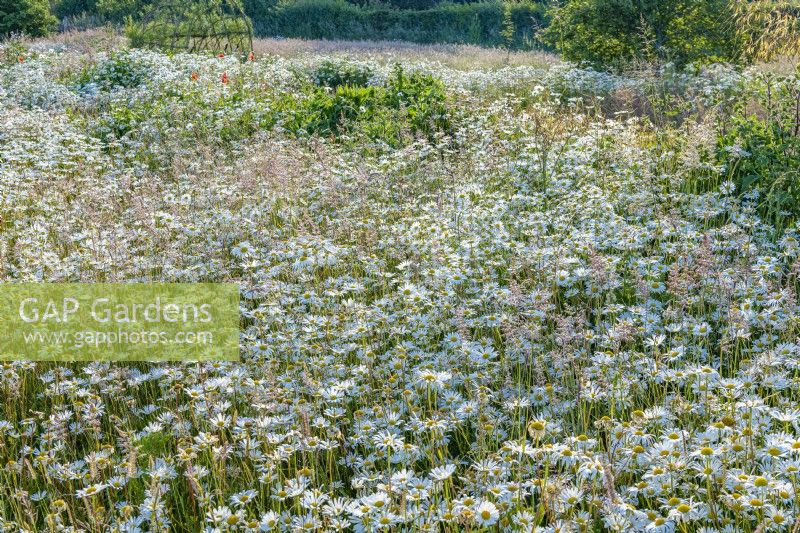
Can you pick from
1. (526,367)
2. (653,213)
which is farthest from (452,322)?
(653,213)

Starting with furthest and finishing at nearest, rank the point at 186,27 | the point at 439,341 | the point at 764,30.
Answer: the point at 186,27 < the point at 764,30 < the point at 439,341

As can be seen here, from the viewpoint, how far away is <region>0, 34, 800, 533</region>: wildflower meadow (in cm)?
252

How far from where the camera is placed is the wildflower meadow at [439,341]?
2516 millimetres

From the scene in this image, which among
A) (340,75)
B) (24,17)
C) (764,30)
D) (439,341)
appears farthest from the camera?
(24,17)

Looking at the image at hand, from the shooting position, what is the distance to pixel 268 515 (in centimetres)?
A: 241

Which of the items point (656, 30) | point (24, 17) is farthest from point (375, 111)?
point (24, 17)

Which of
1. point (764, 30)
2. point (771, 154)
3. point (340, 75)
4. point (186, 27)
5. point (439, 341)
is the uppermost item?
point (186, 27)

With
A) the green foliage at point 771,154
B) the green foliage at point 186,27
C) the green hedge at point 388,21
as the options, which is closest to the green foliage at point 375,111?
the green foliage at point 771,154

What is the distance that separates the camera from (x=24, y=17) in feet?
70.3

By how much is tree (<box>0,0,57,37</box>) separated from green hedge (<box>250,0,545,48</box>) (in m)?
11.2

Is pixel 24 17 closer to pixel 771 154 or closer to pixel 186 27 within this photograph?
pixel 186 27

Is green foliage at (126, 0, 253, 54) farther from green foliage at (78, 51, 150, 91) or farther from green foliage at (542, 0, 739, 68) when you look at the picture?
green foliage at (542, 0, 739, 68)

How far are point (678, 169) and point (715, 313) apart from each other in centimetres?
204

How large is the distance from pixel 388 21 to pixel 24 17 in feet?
51.2
